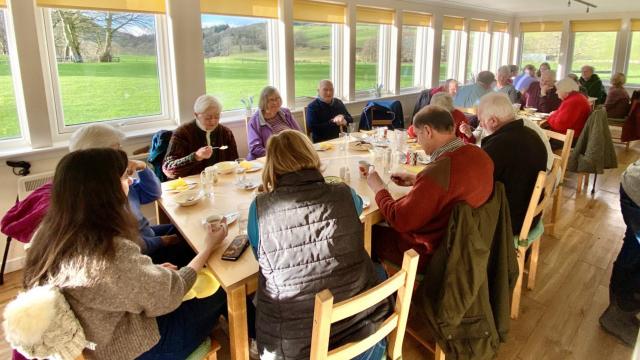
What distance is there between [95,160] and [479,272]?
4.61 ft

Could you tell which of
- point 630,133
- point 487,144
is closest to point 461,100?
point 630,133

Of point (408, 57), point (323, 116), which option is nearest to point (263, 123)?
point (323, 116)

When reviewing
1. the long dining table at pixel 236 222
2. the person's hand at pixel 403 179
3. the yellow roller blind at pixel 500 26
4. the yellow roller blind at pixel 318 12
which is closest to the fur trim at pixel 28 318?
the long dining table at pixel 236 222

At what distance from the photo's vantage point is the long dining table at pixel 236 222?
4.64 feet

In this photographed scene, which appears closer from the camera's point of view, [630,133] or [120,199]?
[120,199]

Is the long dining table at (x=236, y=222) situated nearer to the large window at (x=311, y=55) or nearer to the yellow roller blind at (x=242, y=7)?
the yellow roller blind at (x=242, y=7)

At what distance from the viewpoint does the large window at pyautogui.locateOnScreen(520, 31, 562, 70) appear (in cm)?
874

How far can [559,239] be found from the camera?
3.18 metres

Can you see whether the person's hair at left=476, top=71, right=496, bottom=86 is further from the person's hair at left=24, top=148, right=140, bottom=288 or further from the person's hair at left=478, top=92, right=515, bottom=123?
the person's hair at left=24, top=148, right=140, bottom=288

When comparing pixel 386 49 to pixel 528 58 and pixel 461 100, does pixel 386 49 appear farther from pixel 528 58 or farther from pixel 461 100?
pixel 528 58

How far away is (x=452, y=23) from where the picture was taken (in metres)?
7.02

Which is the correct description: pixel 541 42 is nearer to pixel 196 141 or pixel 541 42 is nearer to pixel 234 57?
pixel 234 57

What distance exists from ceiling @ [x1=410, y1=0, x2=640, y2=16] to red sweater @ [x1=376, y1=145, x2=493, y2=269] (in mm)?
5206

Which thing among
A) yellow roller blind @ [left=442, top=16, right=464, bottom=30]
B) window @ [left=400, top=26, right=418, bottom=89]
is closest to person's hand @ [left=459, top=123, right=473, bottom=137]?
window @ [left=400, top=26, right=418, bottom=89]
